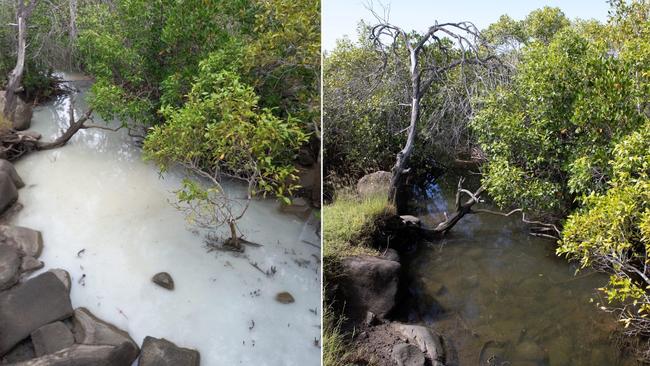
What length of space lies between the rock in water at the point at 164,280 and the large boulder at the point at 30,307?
511 millimetres

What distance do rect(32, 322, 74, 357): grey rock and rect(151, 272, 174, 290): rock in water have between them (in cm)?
58

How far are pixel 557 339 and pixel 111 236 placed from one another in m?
2.98

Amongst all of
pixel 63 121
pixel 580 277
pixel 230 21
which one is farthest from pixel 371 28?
pixel 63 121

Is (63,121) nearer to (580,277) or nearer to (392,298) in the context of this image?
(392,298)

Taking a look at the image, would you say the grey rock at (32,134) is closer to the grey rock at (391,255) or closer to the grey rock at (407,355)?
the grey rock at (391,255)

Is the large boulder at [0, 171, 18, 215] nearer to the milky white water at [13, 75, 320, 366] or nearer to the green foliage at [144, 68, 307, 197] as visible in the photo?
the milky white water at [13, 75, 320, 366]

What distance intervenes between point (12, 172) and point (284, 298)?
97.6 inches

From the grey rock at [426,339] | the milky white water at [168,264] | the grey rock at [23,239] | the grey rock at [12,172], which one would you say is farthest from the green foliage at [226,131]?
the grey rock at [12,172]

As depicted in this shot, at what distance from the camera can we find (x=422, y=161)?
18.6 feet

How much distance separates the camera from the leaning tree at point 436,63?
4.20 meters

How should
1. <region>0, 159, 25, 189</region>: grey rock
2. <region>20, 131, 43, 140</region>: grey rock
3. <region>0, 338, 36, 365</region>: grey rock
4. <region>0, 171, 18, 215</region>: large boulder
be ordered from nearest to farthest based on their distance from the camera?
<region>0, 338, 36, 365</region>: grey rock → <region>0, 171, 18, 215</region>: large boulder → <region>0, 159, 25, 189</region>: grey rock → <region>20, 131, 43, 140</region>: grey rock

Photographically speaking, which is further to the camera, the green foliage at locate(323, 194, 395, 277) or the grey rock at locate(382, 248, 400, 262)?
the grey rock at locate(382, 248, 400, 262)

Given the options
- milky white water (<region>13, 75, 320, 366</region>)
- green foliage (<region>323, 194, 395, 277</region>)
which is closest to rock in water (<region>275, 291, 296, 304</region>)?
milky white water (<region>13, 75, 320, 366</region>)

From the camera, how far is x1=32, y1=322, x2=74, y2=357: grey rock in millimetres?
2975
